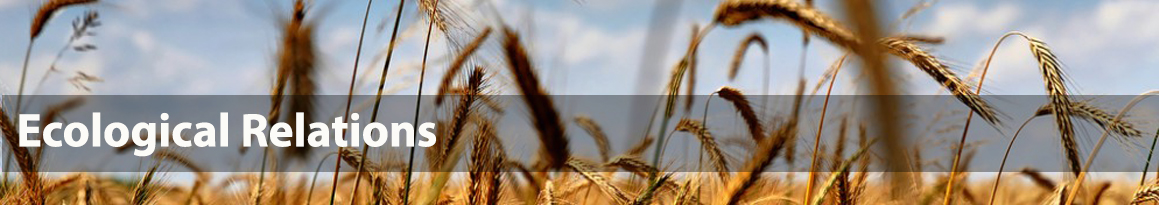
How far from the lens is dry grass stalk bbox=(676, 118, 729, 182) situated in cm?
300

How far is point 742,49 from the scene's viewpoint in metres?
6.27

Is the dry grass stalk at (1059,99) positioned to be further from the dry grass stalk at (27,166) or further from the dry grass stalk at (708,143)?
the dry grass stalk at (27,166)

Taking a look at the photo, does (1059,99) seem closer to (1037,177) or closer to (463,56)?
(463,56)

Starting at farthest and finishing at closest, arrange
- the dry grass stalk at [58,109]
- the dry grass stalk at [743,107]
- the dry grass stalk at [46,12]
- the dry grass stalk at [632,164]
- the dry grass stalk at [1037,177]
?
the dry grass stalk at [58,109] < the dry grass stalk at [1037,177] < the dry grass stalk at [46,12] < the dry grass stalk at [743,107] < the dry grass stalk at [632,164]

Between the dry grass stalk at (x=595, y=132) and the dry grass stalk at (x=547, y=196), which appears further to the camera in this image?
the dry grass stalk at (x=595, y=132)

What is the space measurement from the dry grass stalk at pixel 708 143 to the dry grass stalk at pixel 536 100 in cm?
66

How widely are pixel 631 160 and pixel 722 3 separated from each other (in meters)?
0.66

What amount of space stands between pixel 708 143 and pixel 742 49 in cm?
326

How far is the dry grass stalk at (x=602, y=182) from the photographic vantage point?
2459mm

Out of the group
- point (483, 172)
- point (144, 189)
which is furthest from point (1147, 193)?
point (144, 189)

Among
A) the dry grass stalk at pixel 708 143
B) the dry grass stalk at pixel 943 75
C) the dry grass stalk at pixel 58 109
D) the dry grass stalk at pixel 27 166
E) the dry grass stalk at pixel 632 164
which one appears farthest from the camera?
the dry grass stalk at pixel 58 109

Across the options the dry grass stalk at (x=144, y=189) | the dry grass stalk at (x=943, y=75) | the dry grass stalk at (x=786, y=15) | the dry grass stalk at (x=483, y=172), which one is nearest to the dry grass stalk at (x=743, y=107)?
the dry grass stalk at (x=786, y=15)

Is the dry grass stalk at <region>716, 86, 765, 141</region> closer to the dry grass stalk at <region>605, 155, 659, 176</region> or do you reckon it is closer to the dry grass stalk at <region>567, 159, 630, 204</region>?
the dry grass stalk at <region>605, 155, 659, 176</region>

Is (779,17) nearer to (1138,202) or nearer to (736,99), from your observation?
(736,99)
